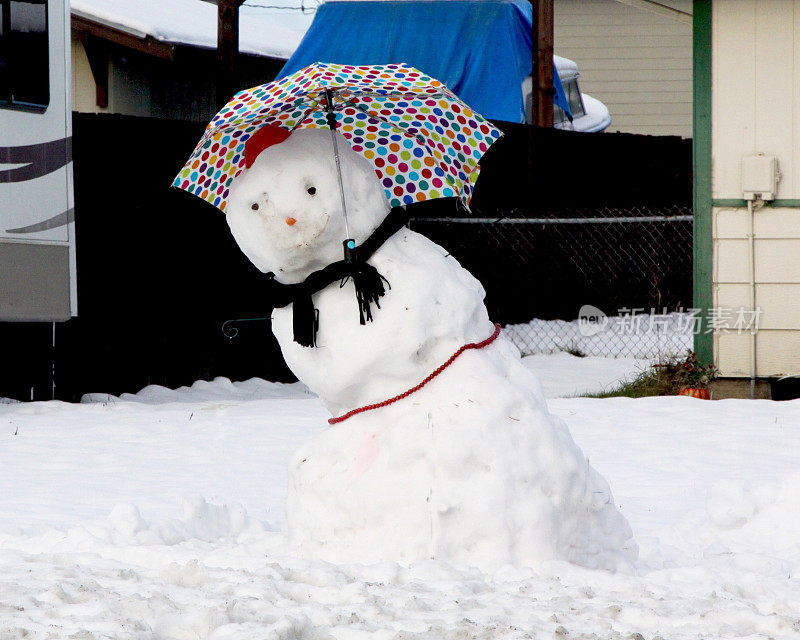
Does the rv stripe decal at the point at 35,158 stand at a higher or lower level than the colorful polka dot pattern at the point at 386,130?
higher

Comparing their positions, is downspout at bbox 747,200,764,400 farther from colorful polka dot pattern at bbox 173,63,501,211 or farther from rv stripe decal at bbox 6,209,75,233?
rv stripe decal at bbox 6,209,75,233

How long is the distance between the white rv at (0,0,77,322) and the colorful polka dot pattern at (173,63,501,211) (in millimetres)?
3680

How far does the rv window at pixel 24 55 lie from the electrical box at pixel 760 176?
4.84m

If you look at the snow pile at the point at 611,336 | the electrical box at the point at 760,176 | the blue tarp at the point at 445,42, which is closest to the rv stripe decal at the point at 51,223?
the electrical box at the point at 760,176

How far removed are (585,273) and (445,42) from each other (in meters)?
3.11

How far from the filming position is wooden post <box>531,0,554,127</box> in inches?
456

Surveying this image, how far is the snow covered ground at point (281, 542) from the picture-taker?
9.86ft

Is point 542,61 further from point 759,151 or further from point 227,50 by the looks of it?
point 759,151

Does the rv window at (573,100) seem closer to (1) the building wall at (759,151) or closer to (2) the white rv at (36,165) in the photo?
(1) the building wall at (759,151)

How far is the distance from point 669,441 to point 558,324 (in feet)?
19.6

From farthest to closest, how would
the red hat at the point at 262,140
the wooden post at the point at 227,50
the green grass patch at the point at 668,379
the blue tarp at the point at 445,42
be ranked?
the blue tarp at the point at 445,42, the wooden post at the point at 227,50, the green grass patch at the point at 668,379, the red hat at the point at 262,140

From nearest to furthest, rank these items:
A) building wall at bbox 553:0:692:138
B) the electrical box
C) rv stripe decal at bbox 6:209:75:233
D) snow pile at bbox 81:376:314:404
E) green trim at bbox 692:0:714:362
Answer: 1. rv stripe decal at bbox 6:209:75:233
2. the electrical box
3. green trim at bbox 692:0:714:362
4. snow pile at bbox 81:376:314:404
5. building wall at bbox 553:0:692:138

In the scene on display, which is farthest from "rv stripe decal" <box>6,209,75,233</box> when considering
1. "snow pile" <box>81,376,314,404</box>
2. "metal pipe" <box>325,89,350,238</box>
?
"metal pipe" <box>325,89,350,238</box>

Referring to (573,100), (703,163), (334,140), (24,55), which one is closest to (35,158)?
(24,55)
